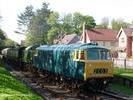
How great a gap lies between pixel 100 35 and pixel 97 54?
7008 centimetres

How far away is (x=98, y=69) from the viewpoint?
74.8 ft

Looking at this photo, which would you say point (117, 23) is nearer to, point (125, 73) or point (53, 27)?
point (53, 27)

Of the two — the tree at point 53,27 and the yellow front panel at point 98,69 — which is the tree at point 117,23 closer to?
the tree at point 53,27

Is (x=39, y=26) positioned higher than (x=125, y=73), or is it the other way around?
(x=39, y=26)

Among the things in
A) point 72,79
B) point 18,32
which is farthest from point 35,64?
point 18,32

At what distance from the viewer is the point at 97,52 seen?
23.1m

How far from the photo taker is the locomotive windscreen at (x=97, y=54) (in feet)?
75.1

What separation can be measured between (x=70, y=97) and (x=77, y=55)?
2.62 metres

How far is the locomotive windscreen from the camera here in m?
22.9

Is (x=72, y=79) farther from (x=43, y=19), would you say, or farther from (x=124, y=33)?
(x=43, y=19)

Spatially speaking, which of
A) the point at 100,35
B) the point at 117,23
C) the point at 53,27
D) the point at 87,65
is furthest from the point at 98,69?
the point at 117,23

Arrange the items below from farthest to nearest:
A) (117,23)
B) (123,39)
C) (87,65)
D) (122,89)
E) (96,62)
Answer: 1. (117,23)
2. (123,39)
3. (122,89)
4. (96,62)
5. (87,65)

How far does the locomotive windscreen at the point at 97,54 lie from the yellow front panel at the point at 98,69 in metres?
0.31

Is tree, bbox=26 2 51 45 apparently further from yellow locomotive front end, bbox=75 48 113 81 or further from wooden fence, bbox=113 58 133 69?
yellow locomotive front end, bbox=75 48 113 81
